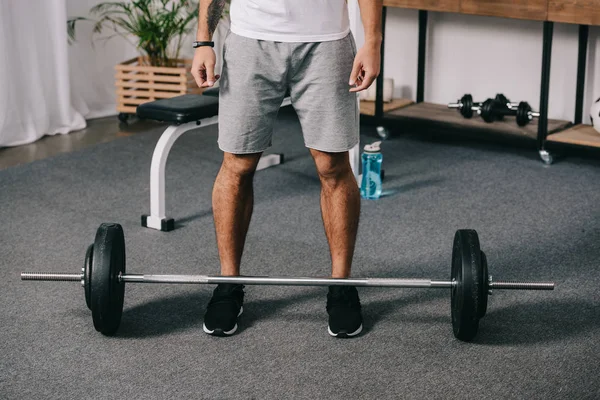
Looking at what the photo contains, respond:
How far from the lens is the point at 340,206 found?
2000 millimetres

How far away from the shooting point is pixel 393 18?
406cm

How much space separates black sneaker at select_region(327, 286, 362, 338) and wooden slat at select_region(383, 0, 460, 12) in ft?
5.62

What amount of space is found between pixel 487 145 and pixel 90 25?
199cm

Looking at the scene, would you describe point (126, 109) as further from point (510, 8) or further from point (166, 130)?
point (510, 8)

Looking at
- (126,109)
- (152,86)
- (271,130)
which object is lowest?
(126,109)

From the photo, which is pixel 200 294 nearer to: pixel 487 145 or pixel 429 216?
pixel 429 216

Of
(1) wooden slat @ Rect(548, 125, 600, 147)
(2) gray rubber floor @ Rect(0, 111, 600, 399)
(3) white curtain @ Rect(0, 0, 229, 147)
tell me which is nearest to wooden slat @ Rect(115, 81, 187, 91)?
(3) white curtain @ Rect(0, 0, 229, 147)

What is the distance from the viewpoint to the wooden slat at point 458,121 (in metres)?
3.52

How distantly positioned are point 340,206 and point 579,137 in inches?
66.5

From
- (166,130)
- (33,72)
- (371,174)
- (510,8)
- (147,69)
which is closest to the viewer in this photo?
(166,130)

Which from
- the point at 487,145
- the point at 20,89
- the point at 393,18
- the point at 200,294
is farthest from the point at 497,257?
the point at 20,89

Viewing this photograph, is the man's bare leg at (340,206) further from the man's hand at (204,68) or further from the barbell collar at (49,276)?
the barbell collar at (49,276)

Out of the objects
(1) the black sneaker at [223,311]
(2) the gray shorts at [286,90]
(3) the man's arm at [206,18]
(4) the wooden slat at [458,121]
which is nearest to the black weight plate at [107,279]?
(1) the black sneaker at [223,311]

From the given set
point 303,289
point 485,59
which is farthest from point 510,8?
point 303,289
